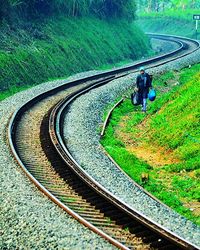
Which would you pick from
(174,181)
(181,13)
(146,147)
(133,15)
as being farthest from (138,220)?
(181,13)

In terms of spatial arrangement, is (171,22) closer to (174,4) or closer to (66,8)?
(174,4)

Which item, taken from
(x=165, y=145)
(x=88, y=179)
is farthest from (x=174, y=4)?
(x=88, y=179)

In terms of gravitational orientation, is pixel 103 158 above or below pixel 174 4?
above

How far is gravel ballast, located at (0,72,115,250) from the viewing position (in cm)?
908

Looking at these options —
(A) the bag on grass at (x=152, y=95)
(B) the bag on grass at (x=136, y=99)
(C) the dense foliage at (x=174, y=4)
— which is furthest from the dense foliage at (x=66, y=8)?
(C) the dense foliage at (x=174, y=4)

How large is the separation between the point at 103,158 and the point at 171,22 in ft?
222

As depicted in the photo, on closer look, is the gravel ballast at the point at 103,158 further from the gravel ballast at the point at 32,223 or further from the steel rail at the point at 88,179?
the gravel ballast at the point at 32,223

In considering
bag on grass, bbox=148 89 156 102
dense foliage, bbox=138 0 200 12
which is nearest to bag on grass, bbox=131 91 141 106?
bag on grass, bbox=148 89 156 102

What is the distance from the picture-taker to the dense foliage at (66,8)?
3362cm

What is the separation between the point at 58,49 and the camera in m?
34.6

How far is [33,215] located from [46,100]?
1369 centimetres

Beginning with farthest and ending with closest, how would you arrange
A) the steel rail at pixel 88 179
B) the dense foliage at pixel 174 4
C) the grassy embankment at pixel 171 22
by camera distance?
the dense foliage at pixel 174 4 → the grassy embankment at pixel 171 22 → the steel rail at pixel 88 179

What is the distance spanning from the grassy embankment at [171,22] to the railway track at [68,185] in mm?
51190

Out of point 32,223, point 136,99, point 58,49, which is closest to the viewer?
point 32,223
